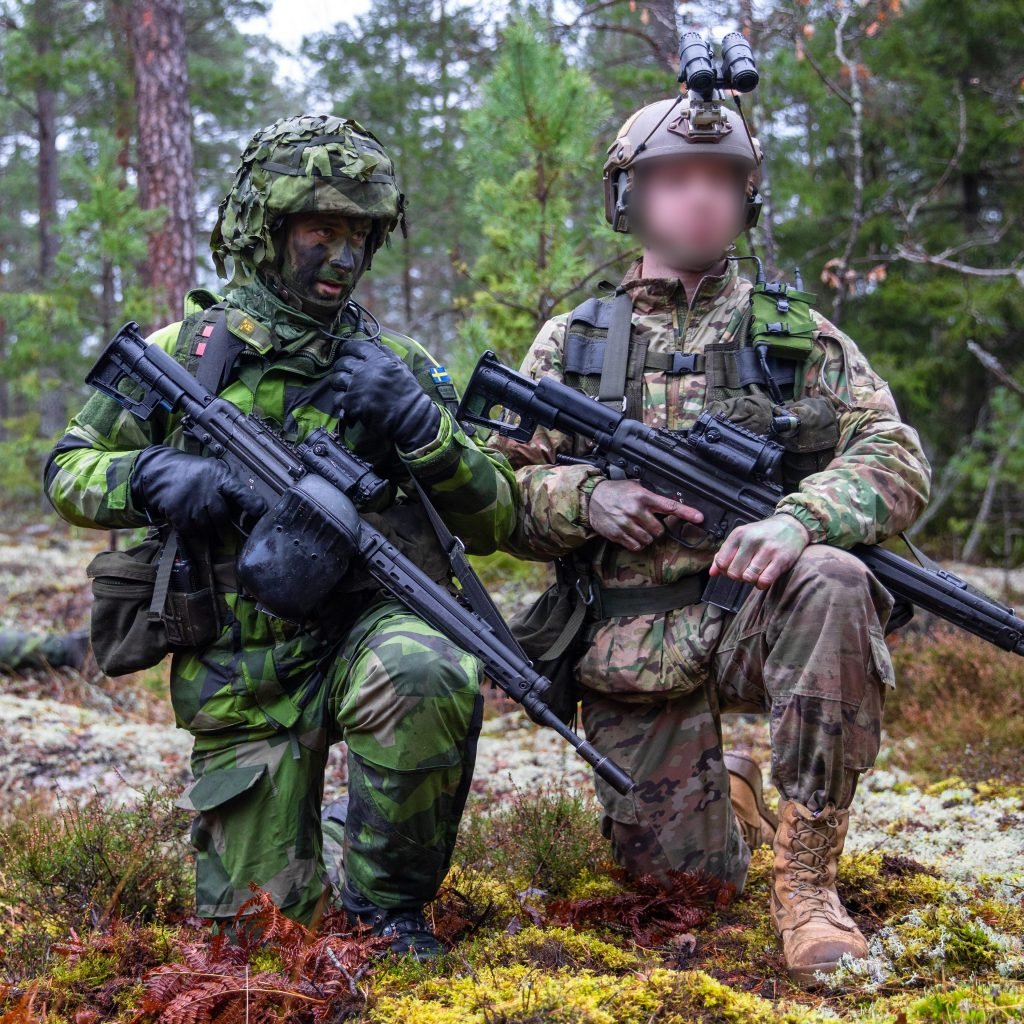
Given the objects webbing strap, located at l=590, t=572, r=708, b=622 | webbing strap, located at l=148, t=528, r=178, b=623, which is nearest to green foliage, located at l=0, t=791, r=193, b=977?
webbing strap, located at l=148, t=528, r=178, b=623

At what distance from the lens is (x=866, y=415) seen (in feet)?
12.8

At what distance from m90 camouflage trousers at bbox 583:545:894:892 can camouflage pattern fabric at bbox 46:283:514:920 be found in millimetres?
903

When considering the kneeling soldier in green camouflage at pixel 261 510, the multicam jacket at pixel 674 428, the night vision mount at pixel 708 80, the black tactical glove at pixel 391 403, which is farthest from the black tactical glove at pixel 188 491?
the night vision mount at pixel 708 80

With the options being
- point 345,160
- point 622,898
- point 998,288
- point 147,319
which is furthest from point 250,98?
point 622,898

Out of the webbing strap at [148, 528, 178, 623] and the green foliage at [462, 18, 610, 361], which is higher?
the green foliage at [462, 18, 610, 361]

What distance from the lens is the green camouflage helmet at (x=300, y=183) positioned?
12.5 ft

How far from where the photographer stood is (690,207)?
407 cm

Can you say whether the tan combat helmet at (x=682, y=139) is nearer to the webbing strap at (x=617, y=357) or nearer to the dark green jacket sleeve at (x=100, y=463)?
the webbing strap at (x=617, y=357)

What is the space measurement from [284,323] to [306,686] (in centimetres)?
133

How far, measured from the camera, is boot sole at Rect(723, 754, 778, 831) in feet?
15.0

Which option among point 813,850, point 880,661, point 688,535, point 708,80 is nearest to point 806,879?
point 813,850

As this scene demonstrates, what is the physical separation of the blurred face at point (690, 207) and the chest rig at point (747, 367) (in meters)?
0.24

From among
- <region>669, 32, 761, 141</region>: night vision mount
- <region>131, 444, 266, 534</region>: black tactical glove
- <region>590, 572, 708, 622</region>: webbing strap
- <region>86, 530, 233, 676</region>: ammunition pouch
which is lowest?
<region>590, 572, 708, 622</region>: webbing strap

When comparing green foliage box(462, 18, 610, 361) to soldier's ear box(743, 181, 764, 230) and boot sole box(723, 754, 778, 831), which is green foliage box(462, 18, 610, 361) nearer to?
soldier's ear box(743, 181, 764, 230)
